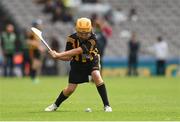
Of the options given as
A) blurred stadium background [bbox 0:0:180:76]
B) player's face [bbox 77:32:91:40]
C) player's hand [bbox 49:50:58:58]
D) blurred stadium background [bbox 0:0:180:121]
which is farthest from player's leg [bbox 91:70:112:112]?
blurred stadium background [bbox 0:0:180:76]

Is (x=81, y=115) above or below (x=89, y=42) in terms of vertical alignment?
below

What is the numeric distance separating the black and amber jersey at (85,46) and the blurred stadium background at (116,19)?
83.5 ft

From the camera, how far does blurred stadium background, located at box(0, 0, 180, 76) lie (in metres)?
41.1

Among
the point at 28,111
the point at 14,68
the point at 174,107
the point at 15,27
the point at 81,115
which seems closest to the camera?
the point at 81,115

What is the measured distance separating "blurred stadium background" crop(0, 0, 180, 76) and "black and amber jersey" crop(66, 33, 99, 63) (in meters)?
25.4

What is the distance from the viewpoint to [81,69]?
14172mm

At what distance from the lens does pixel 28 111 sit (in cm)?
1437

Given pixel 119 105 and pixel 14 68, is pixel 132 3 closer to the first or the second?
pixel 14 68

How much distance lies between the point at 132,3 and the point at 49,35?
607cm

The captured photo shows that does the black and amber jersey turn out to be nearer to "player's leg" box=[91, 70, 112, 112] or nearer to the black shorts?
the black shorts

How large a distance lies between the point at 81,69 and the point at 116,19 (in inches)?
1105

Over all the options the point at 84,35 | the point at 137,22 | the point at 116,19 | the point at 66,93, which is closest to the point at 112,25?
the point at 116,19

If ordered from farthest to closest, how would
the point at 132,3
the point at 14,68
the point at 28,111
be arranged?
the point at 132,3, the point at 14,68, the point at 28,111

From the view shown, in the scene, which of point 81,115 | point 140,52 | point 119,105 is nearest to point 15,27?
point 140,52
